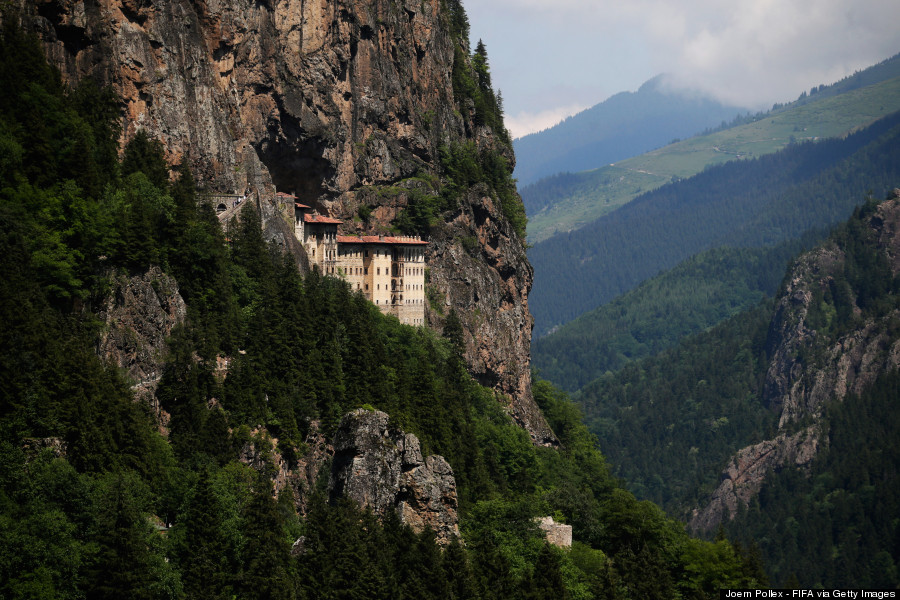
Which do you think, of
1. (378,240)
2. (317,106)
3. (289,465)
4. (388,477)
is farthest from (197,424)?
(317,106)

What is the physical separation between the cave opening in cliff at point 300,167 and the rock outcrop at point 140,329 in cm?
3426

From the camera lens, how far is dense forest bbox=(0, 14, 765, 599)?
62.1 meters

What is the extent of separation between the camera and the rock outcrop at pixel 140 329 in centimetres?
7588

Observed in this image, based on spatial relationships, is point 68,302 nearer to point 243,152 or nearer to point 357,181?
point 243,152

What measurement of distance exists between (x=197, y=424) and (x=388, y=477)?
1221 cm

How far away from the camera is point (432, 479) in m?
83.6

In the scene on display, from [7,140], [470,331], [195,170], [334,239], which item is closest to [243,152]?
[195,170]

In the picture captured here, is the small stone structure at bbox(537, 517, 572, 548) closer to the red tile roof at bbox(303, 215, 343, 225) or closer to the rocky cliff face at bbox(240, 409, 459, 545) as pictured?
the rocky cliff face at bbox(240, 409, 459, 545)

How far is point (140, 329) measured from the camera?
7781 cm

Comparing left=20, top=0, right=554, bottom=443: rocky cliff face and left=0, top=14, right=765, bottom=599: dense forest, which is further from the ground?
left=20, top=0, right=554, bottom=443: rocky cliff face

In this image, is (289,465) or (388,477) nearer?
(388,477)

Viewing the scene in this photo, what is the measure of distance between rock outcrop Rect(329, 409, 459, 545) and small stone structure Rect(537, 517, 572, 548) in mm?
8634

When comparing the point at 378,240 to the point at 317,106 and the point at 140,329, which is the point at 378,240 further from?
the point at 140,329

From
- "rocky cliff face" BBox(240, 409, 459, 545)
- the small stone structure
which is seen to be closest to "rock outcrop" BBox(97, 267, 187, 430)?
"rocky cliff face" BBox(240, 409, 459, 545)
